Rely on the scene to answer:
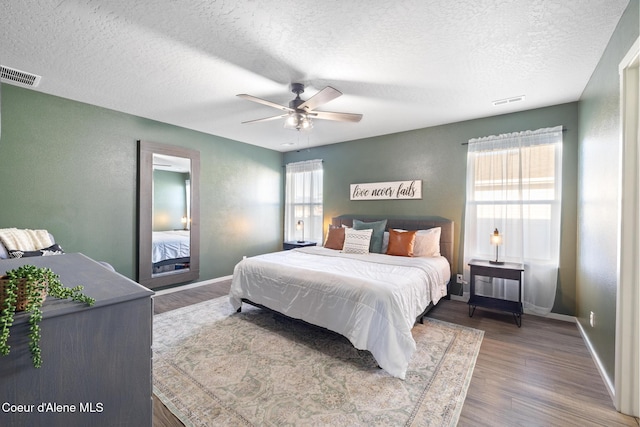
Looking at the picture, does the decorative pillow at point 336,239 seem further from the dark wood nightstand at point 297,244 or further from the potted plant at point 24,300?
the potted plant at point 24,300

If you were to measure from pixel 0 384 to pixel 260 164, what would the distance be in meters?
5.32

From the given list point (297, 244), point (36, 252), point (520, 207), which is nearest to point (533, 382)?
point (520, 207)

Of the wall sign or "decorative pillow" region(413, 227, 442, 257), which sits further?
the wall sign

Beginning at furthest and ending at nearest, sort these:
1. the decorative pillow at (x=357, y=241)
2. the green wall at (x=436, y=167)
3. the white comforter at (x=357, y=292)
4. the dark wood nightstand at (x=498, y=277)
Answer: the decorative pillow at (x=357, y=241)
the green wall at (x=436, y=167)
the dark wood nightstand at (x=498, y=277)
the white comforter at (x=357, y=292)

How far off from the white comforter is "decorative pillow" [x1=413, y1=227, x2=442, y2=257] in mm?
175

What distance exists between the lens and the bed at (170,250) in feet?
13.7

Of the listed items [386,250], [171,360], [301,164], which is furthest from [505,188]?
[171,360]

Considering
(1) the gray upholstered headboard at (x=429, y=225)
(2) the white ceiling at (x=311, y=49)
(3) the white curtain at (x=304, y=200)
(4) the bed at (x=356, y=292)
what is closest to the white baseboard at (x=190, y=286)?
(4) the bed at (x=356, y=292)

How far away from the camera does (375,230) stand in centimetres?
446

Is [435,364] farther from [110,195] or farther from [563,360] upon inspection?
[110,195]

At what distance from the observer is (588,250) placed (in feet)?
8.89

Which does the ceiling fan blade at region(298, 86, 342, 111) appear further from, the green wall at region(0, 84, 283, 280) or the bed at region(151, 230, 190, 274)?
the bed at region(151, 230, 190, 274)

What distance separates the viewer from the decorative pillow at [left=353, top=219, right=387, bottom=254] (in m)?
4.32

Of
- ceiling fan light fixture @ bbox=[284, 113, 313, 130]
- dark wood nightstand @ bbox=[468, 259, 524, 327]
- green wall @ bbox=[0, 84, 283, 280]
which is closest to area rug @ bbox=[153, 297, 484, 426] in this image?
dark wood nightstand @ bbox=[468, 259, 524, 327]
